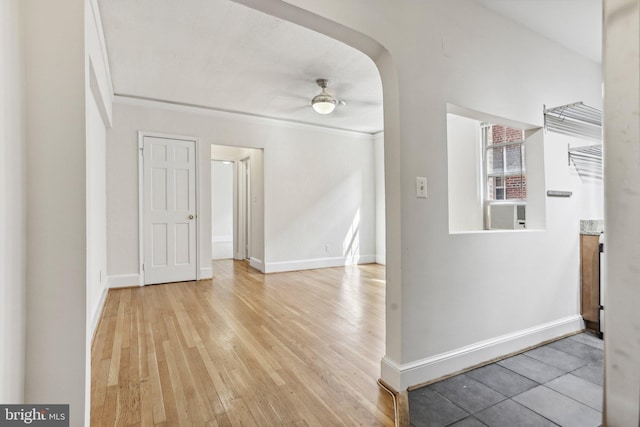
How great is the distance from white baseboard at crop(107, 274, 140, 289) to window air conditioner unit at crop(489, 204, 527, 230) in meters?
4.44

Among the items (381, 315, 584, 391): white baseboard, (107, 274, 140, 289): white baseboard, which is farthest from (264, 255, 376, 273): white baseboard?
(381, 315, 584, 391): white baseboard

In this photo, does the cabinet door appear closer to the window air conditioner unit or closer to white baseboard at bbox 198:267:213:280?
the window air conditioner unit

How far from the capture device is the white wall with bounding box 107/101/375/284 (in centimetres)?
428

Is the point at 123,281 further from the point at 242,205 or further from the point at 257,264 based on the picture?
the point at 242,205

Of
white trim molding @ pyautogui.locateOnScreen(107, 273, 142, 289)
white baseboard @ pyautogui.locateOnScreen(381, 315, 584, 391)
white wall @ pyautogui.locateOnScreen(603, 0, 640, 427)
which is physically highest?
white wall @ pyautogui.locateOnScreen(603, 0, 640, 427)

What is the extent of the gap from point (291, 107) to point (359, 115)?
1095 millimetres

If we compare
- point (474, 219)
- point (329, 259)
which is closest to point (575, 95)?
point (474, 219)

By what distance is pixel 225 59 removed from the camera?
3.21 meters

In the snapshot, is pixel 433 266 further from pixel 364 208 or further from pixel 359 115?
pixel 364 208

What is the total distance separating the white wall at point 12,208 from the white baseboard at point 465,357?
1.69m

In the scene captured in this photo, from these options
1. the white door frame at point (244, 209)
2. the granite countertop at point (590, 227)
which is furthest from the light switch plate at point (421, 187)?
the white door frame at point (244, 209)

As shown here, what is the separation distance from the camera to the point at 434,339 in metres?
2.00

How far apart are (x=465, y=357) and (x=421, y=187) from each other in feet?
3.81

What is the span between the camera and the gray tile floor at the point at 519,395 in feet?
5.40
